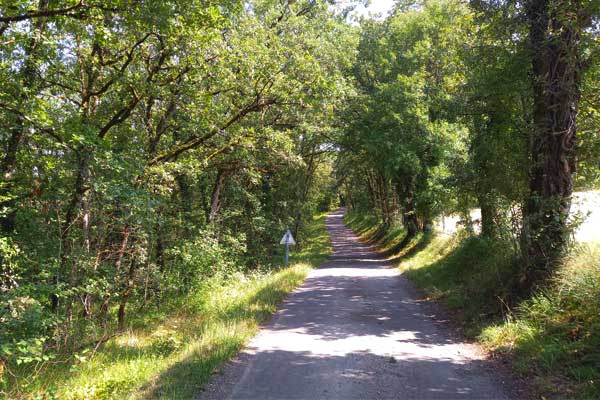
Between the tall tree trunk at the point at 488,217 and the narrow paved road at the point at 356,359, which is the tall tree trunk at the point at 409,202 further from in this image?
the narrow paved road at the point at 356,359

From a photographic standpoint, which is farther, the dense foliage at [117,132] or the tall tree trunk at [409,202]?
the tall tree trunk at [409,202]

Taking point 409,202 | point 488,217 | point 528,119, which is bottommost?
point 488,217

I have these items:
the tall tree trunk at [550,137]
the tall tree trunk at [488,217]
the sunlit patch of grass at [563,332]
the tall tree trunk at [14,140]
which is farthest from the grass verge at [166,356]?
the tall tree trunk at [488,217]

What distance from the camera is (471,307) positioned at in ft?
28.3

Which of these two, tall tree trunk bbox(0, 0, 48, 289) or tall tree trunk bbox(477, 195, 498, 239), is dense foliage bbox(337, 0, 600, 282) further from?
tall tree trunk bbox(0, 0, 48, 289)

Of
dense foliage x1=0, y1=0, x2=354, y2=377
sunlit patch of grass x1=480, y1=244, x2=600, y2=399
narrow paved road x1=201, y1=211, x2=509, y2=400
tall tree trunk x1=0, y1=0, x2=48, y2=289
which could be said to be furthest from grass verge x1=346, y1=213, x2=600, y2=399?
tall tree trunk x1=0, y1=0, x2=48, y2=289

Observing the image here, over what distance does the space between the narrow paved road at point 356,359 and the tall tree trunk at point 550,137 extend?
2.23 m

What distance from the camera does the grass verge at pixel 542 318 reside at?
4.96 metres

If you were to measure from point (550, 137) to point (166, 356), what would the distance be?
7817 mm

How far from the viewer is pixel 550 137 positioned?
7.40 m

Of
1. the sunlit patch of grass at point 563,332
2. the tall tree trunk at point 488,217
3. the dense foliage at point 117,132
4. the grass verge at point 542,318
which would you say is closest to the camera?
the sunlit patch of grass at point 563,332

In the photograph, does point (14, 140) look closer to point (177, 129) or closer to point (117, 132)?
point (117, 132)

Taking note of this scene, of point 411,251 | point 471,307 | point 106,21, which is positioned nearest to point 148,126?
point 106,21

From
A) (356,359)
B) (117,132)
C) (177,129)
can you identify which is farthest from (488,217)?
(117,132)
